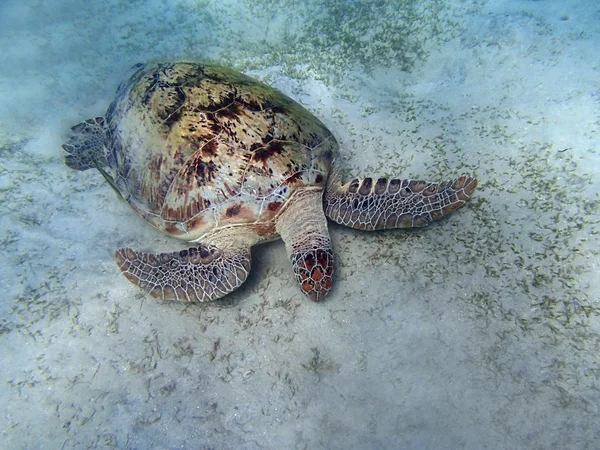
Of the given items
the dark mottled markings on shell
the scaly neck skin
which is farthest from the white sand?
the dark mottled markings on shell

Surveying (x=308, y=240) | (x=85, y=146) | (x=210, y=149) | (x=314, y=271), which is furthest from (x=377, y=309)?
(x=85, y=146)

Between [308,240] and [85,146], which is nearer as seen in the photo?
[308,240]

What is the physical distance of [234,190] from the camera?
337cm

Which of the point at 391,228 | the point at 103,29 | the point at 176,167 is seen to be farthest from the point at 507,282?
the point at 103,29

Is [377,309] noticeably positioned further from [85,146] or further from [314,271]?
[85,146]

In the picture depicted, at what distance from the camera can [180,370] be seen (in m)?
2.95

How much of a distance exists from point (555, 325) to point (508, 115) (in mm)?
2792

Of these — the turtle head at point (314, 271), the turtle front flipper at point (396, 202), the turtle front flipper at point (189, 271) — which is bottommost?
the turtle front flipper at point (189, 271)

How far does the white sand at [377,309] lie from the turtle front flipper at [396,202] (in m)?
0.24

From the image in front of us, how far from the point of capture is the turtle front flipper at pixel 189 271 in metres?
3.17

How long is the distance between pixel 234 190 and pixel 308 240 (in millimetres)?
913

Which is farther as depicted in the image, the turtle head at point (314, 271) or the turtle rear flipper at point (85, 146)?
the turtle rear flipper at point (85, 146)

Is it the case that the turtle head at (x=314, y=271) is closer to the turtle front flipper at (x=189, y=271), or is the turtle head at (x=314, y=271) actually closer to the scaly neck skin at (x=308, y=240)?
the scaly neck skin at (x=308, y=240)

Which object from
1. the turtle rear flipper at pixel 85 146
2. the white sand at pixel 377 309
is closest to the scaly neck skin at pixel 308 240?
the white sand at pixel 377 309
